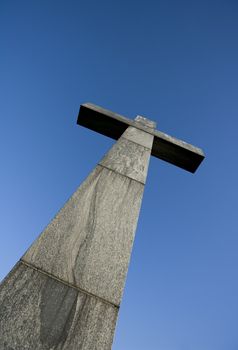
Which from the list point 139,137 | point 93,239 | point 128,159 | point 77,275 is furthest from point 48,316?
point 139,137

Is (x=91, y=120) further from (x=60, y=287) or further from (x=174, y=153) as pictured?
(x=60, y=287)

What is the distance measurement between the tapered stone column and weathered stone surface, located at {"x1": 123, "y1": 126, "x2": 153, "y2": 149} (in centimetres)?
133

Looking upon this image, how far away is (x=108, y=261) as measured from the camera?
8.34ft

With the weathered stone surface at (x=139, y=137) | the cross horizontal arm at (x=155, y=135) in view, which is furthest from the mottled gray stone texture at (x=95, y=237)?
the cross horizontal arm at (x=155, y=135)

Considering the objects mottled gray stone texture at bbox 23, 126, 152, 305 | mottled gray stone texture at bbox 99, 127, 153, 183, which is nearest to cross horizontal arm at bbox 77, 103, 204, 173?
mottled gray stone texture at bbox 99, 127, 153, 183

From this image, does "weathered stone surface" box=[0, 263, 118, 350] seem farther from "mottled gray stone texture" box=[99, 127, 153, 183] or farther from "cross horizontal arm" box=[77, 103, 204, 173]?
"cross horizontal arm" box=[77, 103, 204, 173]

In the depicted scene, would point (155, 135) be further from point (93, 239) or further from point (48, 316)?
point (48, 316)

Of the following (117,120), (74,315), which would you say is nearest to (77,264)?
(74,315)

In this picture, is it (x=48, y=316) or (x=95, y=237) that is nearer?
(x=48, y=316)

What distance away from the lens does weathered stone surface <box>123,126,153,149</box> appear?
4.66 meters

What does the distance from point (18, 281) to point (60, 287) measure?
12.0 inches

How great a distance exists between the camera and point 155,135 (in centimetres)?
524

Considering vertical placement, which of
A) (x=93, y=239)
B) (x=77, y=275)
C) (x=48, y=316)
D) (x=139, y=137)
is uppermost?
(x=139, y=137)

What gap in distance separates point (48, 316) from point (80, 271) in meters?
0.47
